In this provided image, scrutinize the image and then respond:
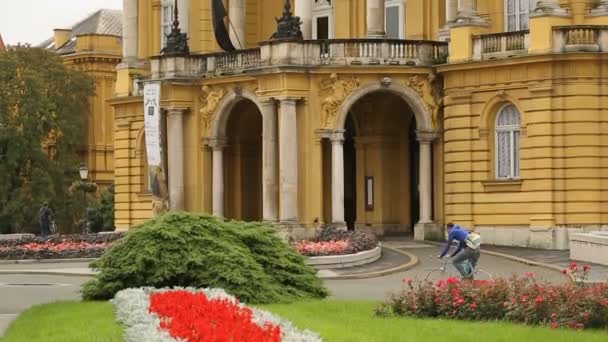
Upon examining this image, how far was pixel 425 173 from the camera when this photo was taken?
55.7m

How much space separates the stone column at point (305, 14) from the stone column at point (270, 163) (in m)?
4.71

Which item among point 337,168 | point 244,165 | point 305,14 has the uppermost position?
point 305,14

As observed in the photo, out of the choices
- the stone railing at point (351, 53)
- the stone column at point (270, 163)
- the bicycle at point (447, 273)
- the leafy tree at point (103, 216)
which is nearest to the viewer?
the bicycle at point (447, 273)

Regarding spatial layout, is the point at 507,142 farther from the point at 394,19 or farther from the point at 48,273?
the point at 48,273

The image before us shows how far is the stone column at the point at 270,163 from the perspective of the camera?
185ft

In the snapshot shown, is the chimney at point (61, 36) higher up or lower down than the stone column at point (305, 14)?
higher up

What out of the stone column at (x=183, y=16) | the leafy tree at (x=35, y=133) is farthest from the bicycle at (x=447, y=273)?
the leafy tree at (x=35, y=133)

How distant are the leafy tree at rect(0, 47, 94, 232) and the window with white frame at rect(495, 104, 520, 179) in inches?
1469

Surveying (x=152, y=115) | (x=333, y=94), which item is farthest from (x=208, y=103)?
(x=333, y=94)

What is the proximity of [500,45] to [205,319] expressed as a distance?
31.6 meters

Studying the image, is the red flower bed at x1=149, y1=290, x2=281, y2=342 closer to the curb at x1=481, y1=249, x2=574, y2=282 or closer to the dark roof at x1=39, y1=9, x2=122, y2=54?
the curb at x1=481, y1=249, x2=574, y2=282

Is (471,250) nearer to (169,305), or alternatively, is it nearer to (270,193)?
(169,305)

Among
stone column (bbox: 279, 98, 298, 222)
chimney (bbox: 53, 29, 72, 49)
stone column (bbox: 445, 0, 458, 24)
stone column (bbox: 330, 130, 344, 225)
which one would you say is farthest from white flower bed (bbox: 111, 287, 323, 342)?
chimney (bbox: 53, 29, 72, 49)

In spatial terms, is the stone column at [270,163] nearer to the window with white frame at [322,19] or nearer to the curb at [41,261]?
the curb at [41,261]
